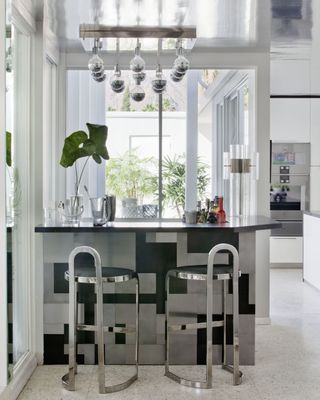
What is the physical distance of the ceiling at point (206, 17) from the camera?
162 inches

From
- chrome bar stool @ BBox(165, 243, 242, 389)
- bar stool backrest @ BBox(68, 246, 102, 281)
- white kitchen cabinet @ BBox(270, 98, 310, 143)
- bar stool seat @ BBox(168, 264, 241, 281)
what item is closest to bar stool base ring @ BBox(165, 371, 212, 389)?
chrome bar stool @ BBox(165, 243, 242, 389)

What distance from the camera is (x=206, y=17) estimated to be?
441cm

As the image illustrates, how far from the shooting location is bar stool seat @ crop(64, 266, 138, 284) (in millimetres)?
3510

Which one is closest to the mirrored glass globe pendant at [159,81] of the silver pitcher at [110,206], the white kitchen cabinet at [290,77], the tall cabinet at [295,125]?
the silver pitcher at [110,206]

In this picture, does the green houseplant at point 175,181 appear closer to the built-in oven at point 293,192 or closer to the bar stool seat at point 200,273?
the bar stool seat at point 200,273

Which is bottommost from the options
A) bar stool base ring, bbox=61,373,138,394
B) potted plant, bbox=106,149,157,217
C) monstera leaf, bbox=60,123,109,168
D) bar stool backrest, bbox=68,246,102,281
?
bar stool base ring, bbox=61,373,138,394

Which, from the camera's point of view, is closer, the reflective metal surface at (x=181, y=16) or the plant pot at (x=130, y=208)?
the reflective metal surface at (x=181, y=16)

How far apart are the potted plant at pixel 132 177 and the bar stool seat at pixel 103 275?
→ 7.55ft

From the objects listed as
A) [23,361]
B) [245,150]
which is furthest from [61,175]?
[23,361]

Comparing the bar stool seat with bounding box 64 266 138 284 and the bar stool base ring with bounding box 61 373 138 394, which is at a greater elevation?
the bar stool seat with bounding box 64 266 138 284

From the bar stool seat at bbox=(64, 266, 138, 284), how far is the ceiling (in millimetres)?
1885

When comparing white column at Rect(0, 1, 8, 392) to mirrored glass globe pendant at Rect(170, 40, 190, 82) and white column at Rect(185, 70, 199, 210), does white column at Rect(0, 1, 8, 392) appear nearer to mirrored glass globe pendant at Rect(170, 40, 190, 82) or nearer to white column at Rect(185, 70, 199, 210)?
mirrored glass globe pendant at Rect(170, 40, 190, 82)

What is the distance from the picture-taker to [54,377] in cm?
383

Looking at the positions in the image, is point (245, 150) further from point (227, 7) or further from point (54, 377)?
point (54, 377)
